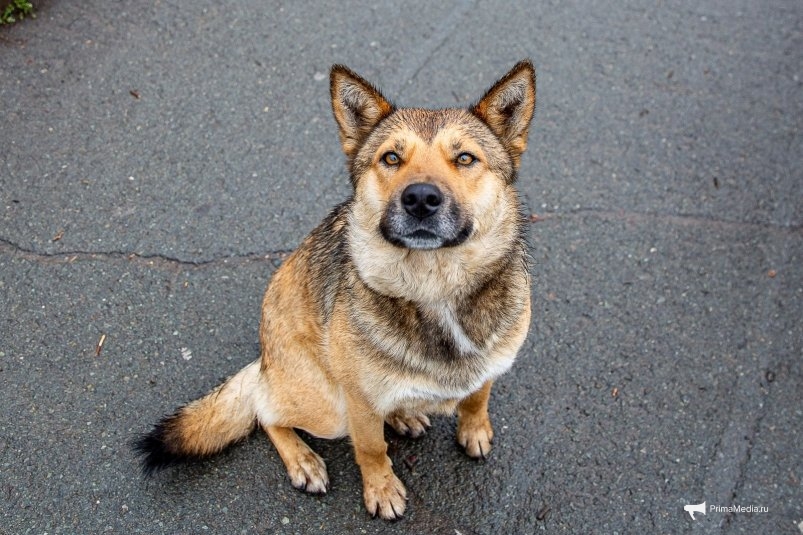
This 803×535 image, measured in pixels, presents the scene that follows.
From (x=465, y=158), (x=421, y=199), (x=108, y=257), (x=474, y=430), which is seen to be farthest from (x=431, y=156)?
(x=108, y=257)

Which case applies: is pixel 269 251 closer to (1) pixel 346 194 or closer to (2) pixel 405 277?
(1) pixel 346 194

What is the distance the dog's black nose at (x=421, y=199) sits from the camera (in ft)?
8.57

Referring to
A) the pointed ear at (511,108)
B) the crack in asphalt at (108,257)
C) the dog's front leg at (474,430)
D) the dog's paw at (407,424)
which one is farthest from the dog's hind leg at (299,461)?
the pointed ear at (511,108)

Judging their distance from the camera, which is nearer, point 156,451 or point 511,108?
point 511,108

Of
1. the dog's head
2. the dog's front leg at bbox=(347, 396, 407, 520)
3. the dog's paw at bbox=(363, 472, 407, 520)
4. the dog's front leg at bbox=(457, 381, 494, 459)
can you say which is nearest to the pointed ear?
the dog's head

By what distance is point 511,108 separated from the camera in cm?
296

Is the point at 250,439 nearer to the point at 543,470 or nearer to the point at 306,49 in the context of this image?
the point at 543,470

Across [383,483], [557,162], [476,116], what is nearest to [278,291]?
[383,483]

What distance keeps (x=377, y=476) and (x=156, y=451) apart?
974 mm

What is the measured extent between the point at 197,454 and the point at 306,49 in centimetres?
326

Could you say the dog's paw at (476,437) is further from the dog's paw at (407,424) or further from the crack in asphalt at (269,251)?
the crack in asphalt at (269,251)

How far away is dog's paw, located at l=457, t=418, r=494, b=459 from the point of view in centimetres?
352

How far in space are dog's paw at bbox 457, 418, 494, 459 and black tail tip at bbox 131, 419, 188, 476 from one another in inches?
52.2

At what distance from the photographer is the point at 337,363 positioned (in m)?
2.98
